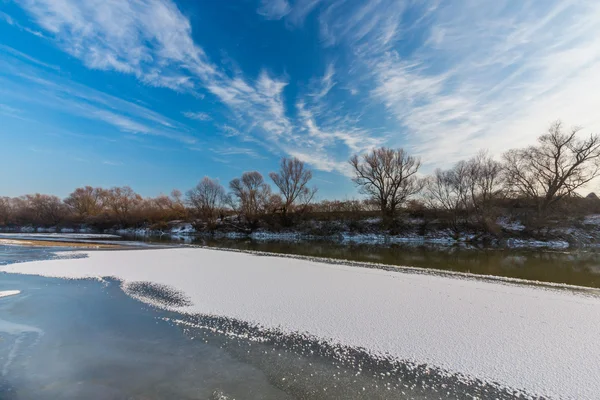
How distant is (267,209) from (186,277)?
128ft

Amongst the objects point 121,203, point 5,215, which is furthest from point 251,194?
point 5,215

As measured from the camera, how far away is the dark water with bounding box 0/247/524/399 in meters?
3.21

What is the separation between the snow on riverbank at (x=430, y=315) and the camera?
3.86 metres

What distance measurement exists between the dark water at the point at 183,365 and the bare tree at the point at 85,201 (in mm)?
79956

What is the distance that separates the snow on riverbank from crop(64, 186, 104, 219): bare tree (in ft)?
253

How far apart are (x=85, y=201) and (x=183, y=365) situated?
8947 centimetres

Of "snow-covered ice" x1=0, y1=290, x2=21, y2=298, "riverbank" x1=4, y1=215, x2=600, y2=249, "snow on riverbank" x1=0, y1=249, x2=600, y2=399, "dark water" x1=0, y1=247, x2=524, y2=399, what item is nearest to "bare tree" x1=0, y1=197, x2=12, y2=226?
"riverbank" x1=4, y1=215, x2=600, y2=249

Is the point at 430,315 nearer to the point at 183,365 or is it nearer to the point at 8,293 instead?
the point at 183,365

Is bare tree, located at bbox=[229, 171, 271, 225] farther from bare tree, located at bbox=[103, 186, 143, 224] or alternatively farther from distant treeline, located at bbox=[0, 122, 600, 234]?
bare tree, located at bbox=[103, 186, 143, 224]

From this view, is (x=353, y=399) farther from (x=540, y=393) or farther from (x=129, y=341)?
(x=129, y=341)

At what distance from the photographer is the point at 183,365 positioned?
3781mm

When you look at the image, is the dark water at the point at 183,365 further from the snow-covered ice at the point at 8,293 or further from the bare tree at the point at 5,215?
the bare tree at the point at 5,215

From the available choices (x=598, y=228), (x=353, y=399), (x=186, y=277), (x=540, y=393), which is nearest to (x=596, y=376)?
(x=540, y=393)

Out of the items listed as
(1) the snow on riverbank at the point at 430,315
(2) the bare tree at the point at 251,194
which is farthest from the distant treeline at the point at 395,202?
(1) the snow on riverbank at the point at 430,315
